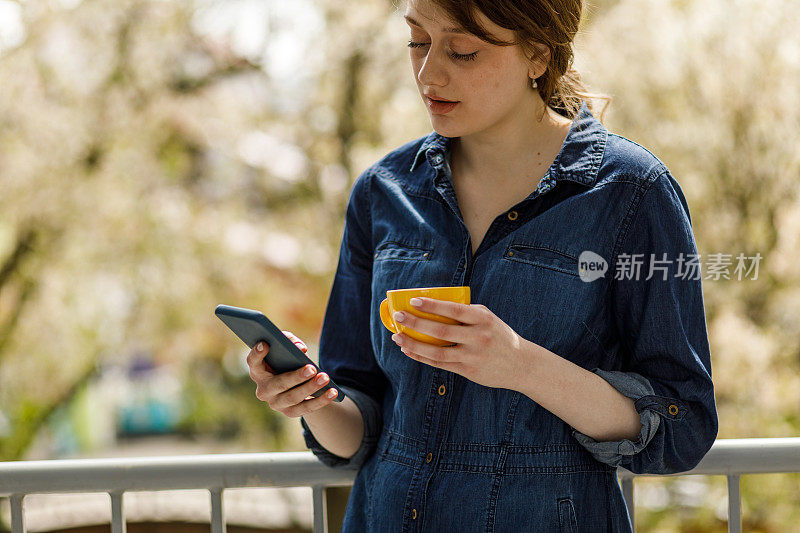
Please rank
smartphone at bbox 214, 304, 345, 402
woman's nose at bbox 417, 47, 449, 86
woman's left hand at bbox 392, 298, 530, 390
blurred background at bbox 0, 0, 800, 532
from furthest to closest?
blurred background at bbox 0, 0, 800, 532, woman's nose at bbox 417, 47, 449, 86, smartphone at bbox 214, 304, 345, 402, woman's left hand at bbox 392, 298, 530, 390

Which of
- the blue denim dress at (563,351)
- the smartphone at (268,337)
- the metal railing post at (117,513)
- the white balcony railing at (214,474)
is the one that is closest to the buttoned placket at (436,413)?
the blue denim dress at (563,351)

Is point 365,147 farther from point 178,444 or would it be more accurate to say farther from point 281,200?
point 178,444

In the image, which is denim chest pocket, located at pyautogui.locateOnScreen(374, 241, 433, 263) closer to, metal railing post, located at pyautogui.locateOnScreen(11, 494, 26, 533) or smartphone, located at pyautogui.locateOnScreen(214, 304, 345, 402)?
smartphone, located at pyautogui.locateOnScreen(214, 304, 345, 402)

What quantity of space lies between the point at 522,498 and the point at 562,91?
1.96ft

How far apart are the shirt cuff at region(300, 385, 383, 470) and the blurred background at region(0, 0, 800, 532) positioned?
3778mm

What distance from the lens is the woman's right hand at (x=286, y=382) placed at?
111cm

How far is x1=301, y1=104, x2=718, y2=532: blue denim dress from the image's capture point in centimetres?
110

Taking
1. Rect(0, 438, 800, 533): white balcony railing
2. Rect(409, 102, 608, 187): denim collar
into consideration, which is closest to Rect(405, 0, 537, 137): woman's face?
Rect(409, 102, 608, 187): denim collar

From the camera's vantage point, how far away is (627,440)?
42.9 inches

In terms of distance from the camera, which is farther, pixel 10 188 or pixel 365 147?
pixel 365 147

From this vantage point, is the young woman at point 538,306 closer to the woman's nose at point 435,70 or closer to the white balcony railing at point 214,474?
the woman's nose at point 435,70

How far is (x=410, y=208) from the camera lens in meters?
1.27

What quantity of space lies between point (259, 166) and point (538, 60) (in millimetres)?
5561

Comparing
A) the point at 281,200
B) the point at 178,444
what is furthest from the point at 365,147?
the point at 178,444
